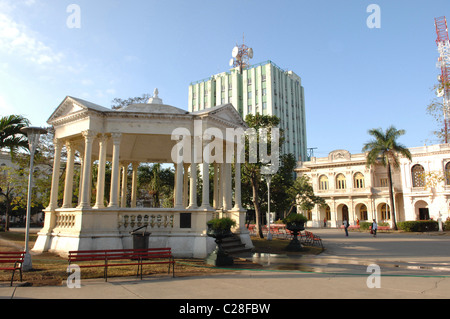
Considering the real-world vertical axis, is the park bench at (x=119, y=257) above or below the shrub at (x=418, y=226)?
Result: above

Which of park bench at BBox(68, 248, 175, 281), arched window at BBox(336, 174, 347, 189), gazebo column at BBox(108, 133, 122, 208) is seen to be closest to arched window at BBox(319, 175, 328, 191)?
arched window at BBox(336, 174, 347, 189)

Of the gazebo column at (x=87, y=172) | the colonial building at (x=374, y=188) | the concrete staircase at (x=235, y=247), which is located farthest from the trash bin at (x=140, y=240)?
the colonial building at (x=374, y=188)

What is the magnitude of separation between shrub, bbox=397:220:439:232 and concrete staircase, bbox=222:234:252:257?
33.5 m

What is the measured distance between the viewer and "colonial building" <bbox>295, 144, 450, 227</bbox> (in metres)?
54.3

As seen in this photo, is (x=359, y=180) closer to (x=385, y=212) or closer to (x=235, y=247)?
(x=385, y=212)

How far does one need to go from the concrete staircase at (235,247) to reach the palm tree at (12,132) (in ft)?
38.9

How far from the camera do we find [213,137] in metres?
17.4

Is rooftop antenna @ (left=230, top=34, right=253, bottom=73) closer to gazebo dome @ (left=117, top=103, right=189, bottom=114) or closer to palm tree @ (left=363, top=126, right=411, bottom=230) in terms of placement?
palm tree @ (left=363, top=126, right=411, bottom=230)

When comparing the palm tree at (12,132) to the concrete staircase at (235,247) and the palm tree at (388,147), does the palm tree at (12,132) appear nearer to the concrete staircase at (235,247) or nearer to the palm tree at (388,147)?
the concrete staircase at (235,247)

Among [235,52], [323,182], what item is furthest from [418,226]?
[235,52]

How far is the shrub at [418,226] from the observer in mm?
41969

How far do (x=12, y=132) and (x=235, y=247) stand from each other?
1287 cm

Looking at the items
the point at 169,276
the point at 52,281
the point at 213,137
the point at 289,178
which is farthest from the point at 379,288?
the point at 289,178

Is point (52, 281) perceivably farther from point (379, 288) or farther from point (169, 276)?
point (379, 288)
